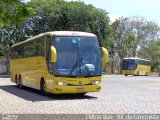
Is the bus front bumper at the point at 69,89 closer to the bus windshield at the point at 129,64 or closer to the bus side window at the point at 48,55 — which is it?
the bus side window at the point at 48,55

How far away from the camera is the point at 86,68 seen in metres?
20.6

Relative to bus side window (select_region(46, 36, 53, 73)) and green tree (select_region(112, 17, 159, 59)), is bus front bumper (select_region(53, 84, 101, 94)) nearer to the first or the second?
bus side window (select_region(46, 36, 53, 73))

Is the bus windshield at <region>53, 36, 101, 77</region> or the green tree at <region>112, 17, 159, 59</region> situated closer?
the bus windshield at <region>53, 36, 101, 77</region>

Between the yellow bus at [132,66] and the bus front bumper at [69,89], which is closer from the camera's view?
the bus front bumper at [69,89]

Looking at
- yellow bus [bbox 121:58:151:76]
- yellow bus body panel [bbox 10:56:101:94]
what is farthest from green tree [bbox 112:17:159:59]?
yellow bus body panel [bbox 10:56:101:94]

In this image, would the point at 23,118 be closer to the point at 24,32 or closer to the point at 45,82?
the point at 45,82

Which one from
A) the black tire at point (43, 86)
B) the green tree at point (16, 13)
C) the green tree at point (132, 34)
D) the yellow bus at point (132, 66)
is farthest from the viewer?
the green tree at point (132, 34)

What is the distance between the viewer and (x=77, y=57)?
2058 centimetres

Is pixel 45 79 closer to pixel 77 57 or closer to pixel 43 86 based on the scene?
pixel 43 86

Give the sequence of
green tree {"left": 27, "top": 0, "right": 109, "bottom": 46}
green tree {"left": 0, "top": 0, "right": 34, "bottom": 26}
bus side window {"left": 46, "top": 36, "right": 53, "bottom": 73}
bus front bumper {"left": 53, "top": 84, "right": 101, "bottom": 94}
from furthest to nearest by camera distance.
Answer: green tree {"left": 27, "top": 0, "right": 109, "bottom": 46} → bus side window {"left": 46, "top": 36, "right": 53, "bottom": 73} → bus front bumper {"left": 53, "top": 84, "right": 101, "bottom": 94} → green tree {"left": 0, "top": 0, "right": 34, "bottom": 26}

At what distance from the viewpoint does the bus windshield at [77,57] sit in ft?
66.8

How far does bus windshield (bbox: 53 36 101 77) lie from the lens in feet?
66.8

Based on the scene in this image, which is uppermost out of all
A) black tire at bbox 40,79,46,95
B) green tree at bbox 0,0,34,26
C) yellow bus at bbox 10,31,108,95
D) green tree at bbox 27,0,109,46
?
green tree at bbox 27,0,109,46

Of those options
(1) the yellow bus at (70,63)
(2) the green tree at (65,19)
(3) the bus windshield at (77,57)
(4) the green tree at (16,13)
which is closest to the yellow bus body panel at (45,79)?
(1) the yellow bus at (70,63)
